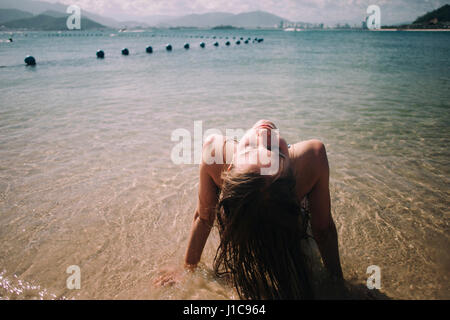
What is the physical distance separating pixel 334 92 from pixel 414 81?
4.76 m

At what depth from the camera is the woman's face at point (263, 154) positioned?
4.13ft

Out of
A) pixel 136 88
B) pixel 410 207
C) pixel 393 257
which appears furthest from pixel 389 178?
pixel 136 88

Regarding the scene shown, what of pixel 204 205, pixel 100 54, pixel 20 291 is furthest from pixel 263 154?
pixel 100 54

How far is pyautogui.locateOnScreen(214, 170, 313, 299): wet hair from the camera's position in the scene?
125cm

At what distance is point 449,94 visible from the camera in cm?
853

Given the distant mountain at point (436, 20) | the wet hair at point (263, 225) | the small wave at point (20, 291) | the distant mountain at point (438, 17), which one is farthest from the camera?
the distant mountain at point (438, 17)

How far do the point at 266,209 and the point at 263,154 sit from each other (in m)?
0.28

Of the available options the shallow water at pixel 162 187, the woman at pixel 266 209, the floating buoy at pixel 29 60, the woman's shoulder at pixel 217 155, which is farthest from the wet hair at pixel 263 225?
the floating buoy at pixel 29 60

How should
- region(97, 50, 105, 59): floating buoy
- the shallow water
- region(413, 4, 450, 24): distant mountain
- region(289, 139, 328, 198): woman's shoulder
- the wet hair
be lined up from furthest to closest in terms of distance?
region(413, 4, 450, 24): distant mountain, region(97, 50, 105, 59): floating buoy, the shallow water, region(289, 139, 328, 198): woman's shoulder, the wet hair

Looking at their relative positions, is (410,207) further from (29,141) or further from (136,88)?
(136,88)

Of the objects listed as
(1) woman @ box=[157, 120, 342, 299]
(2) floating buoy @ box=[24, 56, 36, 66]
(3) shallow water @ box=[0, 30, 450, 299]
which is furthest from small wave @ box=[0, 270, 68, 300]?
(2) floating buoy @ box=[24, 56, 36, 66]

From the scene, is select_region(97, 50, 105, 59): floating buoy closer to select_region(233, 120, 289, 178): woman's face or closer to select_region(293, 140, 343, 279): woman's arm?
select_region(233, 120, 289, 178): woman's face

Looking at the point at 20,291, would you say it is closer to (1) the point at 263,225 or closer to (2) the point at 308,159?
(1) the point at 263,225

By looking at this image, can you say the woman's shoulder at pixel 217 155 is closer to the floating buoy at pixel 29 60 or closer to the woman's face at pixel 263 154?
the woman's face at pixel 263 154
